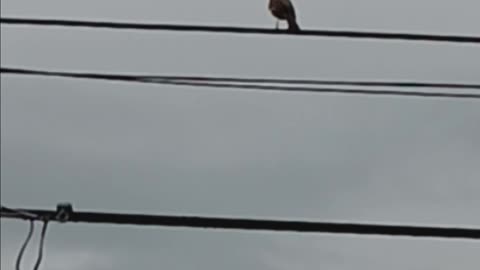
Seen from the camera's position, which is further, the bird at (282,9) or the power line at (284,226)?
the bird at (282,9)

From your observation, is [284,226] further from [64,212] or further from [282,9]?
[282,9]

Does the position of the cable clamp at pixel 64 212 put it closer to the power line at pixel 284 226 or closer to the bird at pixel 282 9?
the power line at pixel 284 226

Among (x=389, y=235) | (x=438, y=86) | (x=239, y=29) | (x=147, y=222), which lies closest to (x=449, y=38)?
(x=438, y=86)

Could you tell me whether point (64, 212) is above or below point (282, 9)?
below

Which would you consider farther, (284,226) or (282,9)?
(282,9)

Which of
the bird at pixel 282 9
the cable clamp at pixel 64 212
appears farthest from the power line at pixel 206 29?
the bird at pixel 282 9

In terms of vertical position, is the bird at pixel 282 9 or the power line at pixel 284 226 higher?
the bird at pixel 282 9

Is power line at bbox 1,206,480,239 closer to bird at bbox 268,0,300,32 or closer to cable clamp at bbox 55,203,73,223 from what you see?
cable clamp at bbox 55,203,73,223

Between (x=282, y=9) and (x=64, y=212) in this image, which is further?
(x=282, y=9)

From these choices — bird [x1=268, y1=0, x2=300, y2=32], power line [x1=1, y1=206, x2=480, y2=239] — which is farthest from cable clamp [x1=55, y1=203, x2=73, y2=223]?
bird [x1=268, y1=0, x2=300, y2=32]

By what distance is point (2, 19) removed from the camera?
7.50 meters

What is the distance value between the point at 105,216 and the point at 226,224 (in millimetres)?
497

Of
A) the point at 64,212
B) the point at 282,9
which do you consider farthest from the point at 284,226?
the point at 282,9

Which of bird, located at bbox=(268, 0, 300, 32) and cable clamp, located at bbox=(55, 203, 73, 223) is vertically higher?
bird, located at bbox=(268, 0, 300, 32)
